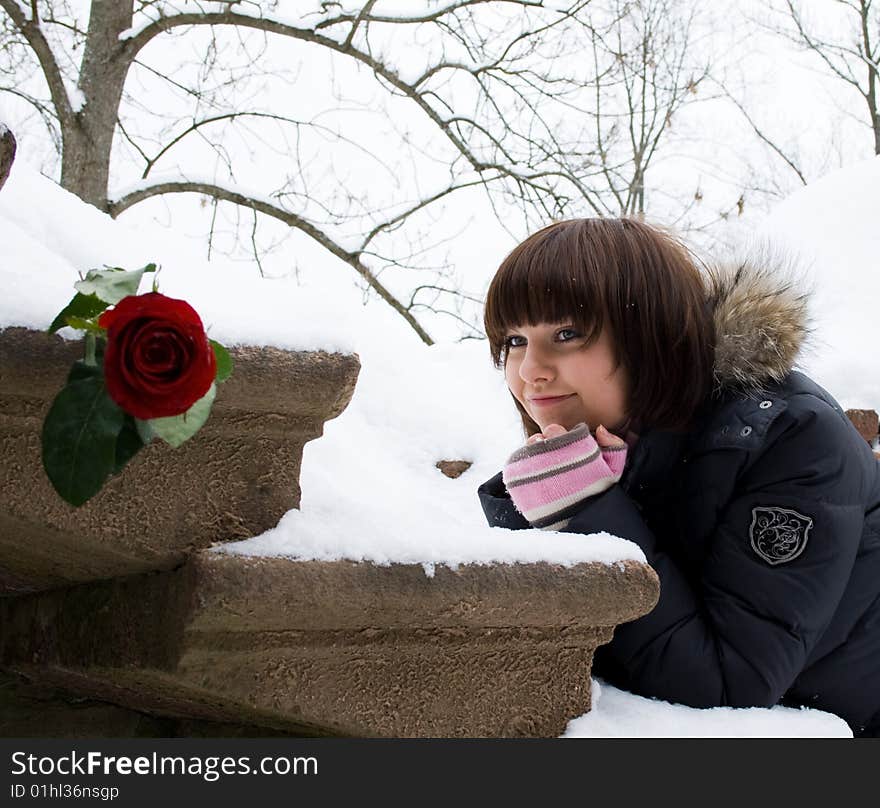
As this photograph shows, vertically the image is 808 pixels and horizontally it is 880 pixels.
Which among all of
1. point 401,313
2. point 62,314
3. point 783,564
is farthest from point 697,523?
point 401,313

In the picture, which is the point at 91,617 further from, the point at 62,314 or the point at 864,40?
the point at 864,40

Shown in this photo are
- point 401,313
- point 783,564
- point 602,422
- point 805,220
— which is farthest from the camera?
point 401,313

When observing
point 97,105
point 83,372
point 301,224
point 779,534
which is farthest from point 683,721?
point 97,105

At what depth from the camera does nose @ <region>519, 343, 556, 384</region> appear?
128cm

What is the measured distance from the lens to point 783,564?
1.11 m

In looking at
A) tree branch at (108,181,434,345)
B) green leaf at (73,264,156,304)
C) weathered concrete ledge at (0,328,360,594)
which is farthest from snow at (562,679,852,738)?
tree branch at (108,181,434,345)

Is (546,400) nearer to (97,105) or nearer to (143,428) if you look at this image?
(143,428)

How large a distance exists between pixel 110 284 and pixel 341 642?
39 cm

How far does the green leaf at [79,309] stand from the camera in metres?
0.77

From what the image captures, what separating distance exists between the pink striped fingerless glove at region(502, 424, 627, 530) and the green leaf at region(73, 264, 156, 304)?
59 cm

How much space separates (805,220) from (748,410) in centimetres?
342

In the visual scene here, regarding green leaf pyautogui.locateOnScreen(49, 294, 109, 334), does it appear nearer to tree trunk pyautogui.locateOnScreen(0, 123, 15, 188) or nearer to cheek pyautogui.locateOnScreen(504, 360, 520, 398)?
tree trunk pyautogui.locateOnScreen(0, 123, 15, 188)

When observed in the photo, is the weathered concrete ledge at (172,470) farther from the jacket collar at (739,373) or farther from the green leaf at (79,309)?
the jacket collar at (739,373)

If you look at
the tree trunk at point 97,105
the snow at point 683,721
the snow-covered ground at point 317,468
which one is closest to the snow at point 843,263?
the snow-covered ground at point 317,468
